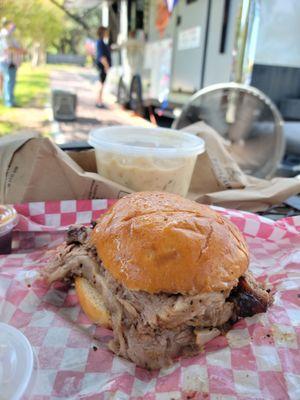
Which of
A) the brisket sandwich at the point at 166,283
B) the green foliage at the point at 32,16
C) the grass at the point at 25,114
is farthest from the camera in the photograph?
the green foliage at the point at 32,16

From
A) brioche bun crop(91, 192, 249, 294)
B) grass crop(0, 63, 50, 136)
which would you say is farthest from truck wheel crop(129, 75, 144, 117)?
brioche bun crop(91, 192, 249, 294)

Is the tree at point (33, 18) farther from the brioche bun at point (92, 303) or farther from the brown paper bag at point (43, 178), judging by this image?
the brioche bun at point (92, 303)

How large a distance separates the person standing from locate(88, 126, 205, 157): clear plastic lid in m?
9.14

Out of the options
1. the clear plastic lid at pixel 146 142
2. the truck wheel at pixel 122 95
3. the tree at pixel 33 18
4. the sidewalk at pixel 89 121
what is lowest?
the sidewalk at pixel 89 121

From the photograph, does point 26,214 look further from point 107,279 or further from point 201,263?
point 201,263

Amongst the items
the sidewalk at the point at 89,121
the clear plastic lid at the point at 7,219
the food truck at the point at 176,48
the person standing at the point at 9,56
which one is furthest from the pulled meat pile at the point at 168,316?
the person standing at the point at 9,56

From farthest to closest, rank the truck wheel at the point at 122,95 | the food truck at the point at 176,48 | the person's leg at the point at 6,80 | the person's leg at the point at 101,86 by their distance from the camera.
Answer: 1. the truck wheel at the point at 122,95
2. the person's leg at the point at 101,86
3. the person's leg at the point at 6,80
4. the food truck at the point at 176,48

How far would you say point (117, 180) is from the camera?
2080mm

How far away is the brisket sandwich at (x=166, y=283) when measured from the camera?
3.92 ft

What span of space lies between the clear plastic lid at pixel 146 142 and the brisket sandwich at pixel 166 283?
2.11 feet

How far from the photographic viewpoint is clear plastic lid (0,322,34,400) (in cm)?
94

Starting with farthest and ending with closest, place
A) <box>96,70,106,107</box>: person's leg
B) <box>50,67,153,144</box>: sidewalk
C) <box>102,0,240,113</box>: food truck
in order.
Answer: <box>96,70,106,107</box>: person's leg → <box>50,67,153,144</box>: sidewalk → <box>102,0,240,113</box>: food truck

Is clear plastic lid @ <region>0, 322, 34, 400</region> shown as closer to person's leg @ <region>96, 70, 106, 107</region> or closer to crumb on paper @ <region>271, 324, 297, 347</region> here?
crumb on paper @ <region>271, 324, 297, 347</region>

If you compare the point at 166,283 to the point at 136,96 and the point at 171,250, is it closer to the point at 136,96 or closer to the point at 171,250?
the point at 171,250
